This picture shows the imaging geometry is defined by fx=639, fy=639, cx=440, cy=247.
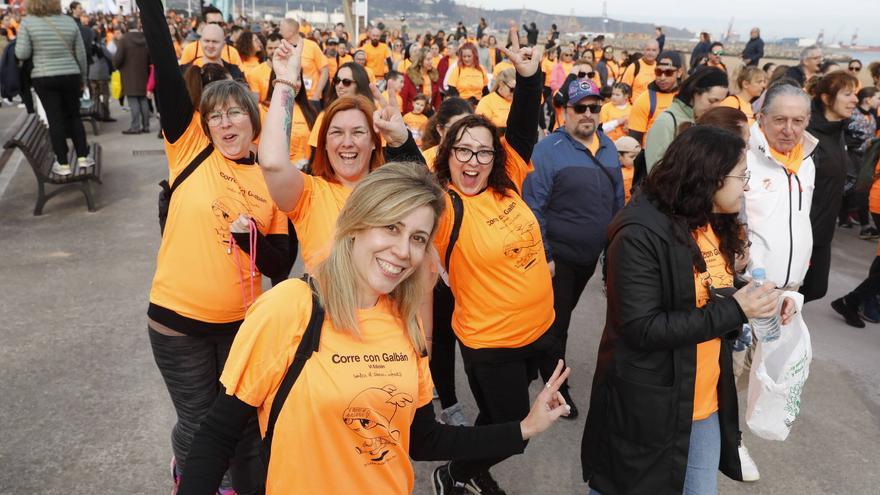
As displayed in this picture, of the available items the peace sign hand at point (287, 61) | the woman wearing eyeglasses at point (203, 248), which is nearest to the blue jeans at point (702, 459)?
the woman wearing eyeglasses at point (203, 248)

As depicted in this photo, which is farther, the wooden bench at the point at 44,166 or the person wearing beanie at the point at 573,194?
the wooden bench at the point at 44,166

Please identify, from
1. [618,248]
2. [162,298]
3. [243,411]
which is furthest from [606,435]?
[162,298]

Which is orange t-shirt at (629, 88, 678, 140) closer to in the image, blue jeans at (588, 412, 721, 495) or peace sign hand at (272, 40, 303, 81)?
blue jeans at (588, 412, 721, 495)

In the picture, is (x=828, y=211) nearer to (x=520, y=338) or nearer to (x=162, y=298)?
(x=520, y=338)

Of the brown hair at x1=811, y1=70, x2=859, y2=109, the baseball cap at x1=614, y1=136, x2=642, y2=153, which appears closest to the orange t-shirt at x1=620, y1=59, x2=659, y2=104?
the baseball cap at x1=614, y1=136, x2=642, y2=153

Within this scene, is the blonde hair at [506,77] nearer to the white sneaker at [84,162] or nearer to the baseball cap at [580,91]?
the baseball cap at [580,91]

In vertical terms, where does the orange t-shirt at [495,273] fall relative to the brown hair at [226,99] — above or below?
below

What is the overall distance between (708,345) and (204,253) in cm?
212

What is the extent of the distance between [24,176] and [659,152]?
28.6 ft

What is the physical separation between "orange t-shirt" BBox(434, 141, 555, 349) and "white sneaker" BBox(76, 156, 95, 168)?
664 centimetres

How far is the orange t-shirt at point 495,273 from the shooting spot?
2.99 metres

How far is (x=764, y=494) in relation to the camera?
139 inches

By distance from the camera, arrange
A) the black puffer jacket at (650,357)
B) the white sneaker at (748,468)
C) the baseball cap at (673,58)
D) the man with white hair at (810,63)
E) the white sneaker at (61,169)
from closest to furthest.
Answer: the black puffer jacket at (650,357) → the white sneaker at (748,468) → the baseball cap at (673,58) → the white sneaker at (61,169) → the man with white hair at (810,63)

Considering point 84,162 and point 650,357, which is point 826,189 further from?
point 84,162
